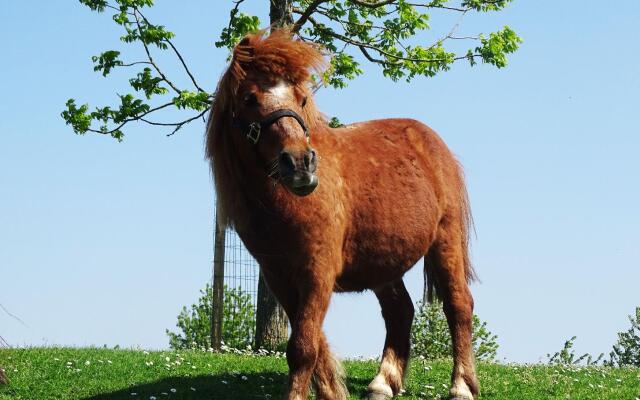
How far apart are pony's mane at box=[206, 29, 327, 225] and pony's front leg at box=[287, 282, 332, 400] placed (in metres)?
0.97

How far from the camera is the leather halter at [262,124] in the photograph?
22.8 ft

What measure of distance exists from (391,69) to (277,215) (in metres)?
10.3

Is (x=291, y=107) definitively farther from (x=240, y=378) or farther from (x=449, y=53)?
(x=449, y=53)

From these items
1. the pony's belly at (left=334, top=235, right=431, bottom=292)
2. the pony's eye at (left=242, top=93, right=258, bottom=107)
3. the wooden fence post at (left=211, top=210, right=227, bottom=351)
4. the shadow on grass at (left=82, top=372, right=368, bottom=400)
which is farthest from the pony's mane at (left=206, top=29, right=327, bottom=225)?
the wooden fence post at (left=211, top=210, right=227, bottom=351)

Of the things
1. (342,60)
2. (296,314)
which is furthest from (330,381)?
(342,60)

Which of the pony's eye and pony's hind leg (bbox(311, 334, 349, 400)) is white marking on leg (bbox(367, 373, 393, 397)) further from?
the pony's eye

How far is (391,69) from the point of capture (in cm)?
1714

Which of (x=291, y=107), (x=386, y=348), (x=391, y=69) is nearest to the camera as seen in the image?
(x=291, y=107)

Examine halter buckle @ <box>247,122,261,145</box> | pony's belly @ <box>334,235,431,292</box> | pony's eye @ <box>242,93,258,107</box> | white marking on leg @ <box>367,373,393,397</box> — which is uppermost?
pony's eye @ <box>242,93,258,107</box>

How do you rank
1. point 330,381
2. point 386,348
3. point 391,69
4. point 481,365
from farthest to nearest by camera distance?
point 391,69, point 481,365, point 386,348, point 330,381

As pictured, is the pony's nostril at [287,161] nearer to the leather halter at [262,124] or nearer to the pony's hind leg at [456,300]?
the leather halter at [262,124]

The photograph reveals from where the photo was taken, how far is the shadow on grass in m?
9.50

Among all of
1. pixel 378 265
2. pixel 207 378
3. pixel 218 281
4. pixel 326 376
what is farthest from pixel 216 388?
pixel 218 281

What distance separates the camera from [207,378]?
1040 centimetres
